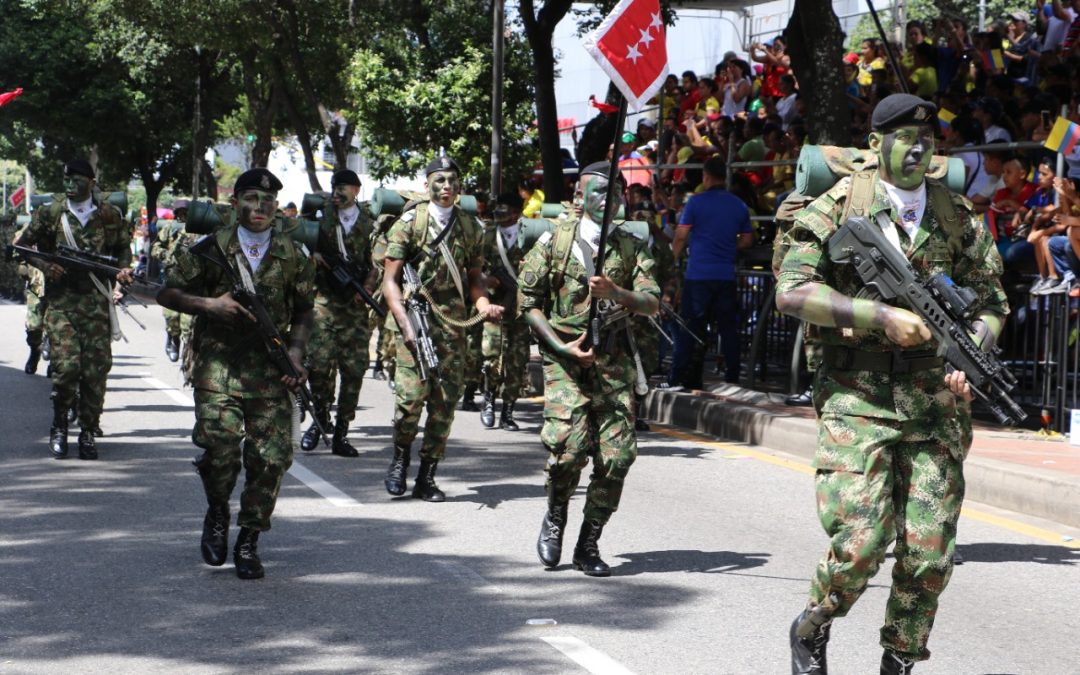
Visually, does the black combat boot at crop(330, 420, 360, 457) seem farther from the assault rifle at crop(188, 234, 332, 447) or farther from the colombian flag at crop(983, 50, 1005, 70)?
the colombian flag at crop(983, 50, 1005, 70)

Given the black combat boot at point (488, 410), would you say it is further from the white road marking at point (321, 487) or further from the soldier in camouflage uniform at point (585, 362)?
the soldier in camouflage uniform at point (585, 362)

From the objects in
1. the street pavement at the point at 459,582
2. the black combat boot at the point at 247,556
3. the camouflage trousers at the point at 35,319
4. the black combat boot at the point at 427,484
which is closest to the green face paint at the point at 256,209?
the black combat boot at the point at 247,556

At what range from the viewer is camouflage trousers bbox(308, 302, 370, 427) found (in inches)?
447

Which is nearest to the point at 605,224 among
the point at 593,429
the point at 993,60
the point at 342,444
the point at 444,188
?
the point at 593,429

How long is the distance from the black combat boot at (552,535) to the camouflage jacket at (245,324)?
1.37 metres

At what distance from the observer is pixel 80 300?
1080cm

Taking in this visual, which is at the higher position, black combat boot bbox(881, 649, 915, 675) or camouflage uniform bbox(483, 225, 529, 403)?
camouflage uniform bbox(483, 225, 529, 403)

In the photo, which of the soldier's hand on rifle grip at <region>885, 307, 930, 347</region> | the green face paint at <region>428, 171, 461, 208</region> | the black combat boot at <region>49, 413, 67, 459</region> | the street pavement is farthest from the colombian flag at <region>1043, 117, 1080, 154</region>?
the soldier's hand on rifle grip at <region>885, 307, 930, 347</region>

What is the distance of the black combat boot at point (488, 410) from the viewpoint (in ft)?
42.9

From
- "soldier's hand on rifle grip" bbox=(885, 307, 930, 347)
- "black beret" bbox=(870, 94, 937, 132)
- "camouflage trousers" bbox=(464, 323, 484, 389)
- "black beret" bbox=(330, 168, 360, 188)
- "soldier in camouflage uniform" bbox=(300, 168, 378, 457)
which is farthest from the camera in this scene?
"camouflage trousers" bbox=(464, 323, 484, 389)

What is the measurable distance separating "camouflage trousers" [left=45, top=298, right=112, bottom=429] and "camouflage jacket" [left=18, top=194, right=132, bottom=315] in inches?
3.7

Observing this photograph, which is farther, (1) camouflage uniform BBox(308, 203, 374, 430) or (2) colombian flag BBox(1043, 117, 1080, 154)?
(2) colombian flag BBox(1043, 117, 1080, 154)

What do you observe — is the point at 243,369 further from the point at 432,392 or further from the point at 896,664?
the point at 896,664

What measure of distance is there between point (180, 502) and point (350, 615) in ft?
9.49
